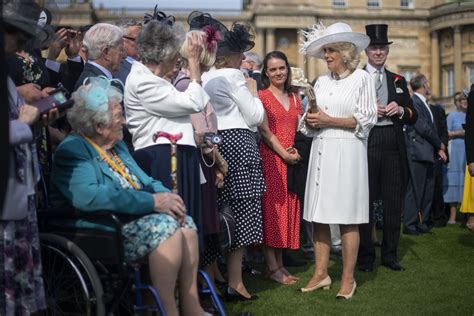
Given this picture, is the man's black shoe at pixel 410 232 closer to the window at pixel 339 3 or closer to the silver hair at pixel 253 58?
the silver hair at pixel 253 58

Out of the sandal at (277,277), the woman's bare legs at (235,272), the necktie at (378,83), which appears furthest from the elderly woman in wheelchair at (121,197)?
the necktie at (378,83)

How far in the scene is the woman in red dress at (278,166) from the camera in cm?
761

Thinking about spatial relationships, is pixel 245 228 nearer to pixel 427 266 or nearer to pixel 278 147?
pixel 278 147

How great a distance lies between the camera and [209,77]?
666 cm

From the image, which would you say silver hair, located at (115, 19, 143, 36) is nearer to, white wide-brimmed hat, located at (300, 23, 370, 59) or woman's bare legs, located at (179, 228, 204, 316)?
white wide-brimmed hat, located at (300, 23, 370, 59)

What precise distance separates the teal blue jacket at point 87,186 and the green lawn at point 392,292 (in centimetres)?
186

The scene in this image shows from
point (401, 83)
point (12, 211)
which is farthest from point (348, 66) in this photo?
point (12, 211)

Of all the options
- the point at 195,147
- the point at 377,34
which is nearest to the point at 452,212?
the point at 377,34

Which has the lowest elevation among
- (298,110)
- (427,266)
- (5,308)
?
(427,266)

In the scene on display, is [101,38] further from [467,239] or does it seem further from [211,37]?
[467,239]

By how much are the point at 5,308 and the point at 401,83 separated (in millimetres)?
5657

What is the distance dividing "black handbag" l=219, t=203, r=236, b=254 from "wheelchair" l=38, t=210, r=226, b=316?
1.14m

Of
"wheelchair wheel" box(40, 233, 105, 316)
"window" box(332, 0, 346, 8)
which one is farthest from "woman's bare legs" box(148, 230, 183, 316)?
"window" box(332, 0, 346, 8)

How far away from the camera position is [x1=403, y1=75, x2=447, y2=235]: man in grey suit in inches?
463
